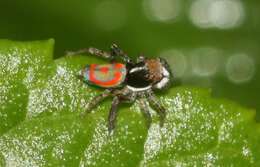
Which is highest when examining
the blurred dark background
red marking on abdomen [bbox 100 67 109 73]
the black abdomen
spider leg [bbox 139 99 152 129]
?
spider leg [bbox 139 99 152 129]

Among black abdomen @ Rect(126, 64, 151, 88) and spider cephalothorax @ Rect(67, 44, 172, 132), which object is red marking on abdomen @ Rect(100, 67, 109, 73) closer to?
spider cephalothorax @ Rect(67, 44, 172, 132)

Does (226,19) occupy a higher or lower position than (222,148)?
lower

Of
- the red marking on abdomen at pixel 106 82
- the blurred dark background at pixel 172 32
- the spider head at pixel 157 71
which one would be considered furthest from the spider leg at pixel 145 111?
the blurred dark background at pixel 172 32

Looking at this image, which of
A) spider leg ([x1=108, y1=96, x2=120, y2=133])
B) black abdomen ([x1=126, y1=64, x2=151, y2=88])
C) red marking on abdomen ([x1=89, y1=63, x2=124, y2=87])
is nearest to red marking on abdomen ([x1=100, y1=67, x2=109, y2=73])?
red marking on abdomen ([x1=89, y1=63, x2=124, y2=87])

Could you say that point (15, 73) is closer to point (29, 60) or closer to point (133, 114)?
point (29, 60)

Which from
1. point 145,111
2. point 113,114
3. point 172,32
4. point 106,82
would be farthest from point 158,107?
point 172,32

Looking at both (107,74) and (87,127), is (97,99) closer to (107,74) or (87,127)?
(87,127)

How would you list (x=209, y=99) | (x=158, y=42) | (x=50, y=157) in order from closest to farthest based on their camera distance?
(x=50, y=157)
(x=209, y=99)
(x=158, y=42)

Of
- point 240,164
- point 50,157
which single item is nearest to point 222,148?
point 240,164
